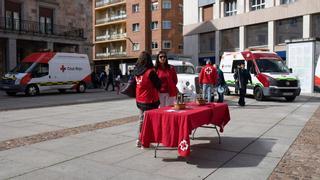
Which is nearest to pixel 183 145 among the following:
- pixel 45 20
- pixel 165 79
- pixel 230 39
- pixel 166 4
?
pixel 165 79

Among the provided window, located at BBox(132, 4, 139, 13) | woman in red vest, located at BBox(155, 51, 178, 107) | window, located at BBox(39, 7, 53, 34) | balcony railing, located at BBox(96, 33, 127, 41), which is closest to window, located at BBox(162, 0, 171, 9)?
window, located at BBox(132, 4, 139, 13)

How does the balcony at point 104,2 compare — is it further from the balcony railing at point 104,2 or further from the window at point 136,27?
the window at point 136,27

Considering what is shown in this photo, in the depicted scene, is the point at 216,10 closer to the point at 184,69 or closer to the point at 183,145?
the point at 184,69

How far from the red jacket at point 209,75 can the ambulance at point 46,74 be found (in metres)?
12.8

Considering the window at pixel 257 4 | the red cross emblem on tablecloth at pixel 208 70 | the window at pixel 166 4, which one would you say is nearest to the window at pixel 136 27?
the window at pixel 166 4

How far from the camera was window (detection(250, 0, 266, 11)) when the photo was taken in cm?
3729

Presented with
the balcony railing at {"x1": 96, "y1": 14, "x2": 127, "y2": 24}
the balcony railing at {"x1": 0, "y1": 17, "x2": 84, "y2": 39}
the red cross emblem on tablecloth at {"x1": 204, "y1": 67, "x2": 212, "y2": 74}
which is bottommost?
the red cross emblem on tablecloth at {"x1": 204, "y1": 67, "x2": 212, "y2": 74}

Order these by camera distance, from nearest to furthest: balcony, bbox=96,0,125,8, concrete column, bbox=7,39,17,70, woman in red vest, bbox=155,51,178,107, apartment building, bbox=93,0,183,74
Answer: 1. woman in red vest, bbox=155,51,178,107
2. concrete column, bbox=7,39,17,70
3. apartment building, bbox=93,0,183,74
4. balcony, bbox=96,0,125,8

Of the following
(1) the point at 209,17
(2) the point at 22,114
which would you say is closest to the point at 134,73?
(2) the point at 22,114

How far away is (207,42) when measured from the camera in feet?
145

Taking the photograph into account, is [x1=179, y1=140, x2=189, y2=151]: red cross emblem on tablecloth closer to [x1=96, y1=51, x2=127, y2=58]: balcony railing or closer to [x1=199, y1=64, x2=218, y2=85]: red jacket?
[x1=199, y1=64, x2=218, y2=85]: red jacket

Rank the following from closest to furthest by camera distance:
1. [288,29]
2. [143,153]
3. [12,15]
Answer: [143,153] → [12,15] → [288,29]

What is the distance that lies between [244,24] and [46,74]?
21726 mm

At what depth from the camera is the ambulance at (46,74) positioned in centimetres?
2350
